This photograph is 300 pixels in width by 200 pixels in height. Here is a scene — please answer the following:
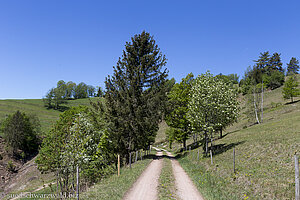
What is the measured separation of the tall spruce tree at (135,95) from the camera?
27.3 m

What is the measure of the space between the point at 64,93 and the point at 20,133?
6603cm

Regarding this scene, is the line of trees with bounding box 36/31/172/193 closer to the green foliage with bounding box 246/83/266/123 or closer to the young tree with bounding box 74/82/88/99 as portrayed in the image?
the green foliage with bounding box 246/83/266/123

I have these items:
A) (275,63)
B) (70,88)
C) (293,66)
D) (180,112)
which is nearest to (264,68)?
(275,63)

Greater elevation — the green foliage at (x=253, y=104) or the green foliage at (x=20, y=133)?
the green foliage at (x=253, y=104)

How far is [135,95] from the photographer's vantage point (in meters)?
28.7

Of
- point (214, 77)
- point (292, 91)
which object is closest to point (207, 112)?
point (214, 77)

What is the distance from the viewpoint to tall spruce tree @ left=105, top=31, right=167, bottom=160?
89.6 ft

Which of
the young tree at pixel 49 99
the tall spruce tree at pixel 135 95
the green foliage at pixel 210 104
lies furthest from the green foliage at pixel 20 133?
the green foliage at pixel 210 104

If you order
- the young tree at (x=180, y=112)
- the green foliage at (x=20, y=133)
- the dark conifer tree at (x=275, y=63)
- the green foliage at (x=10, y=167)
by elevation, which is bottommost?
the green foliage at (x=10, y=167)

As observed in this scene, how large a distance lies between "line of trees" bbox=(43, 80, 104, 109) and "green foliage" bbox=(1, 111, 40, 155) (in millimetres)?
45788

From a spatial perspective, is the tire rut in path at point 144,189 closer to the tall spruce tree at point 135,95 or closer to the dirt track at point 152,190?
the dirt track at point 152,190

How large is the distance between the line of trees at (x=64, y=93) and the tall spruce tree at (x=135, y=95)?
4257 inches

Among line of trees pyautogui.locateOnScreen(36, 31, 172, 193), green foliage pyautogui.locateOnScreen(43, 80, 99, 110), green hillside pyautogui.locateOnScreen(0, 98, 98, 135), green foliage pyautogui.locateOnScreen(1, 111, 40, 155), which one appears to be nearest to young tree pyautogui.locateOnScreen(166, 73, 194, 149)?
line of trees pyautogui.locateOnScreen(36, 31, 172, 193)

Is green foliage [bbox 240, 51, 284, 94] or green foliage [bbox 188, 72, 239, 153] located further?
green foliage [bbox 240, 51, 284, 94]
